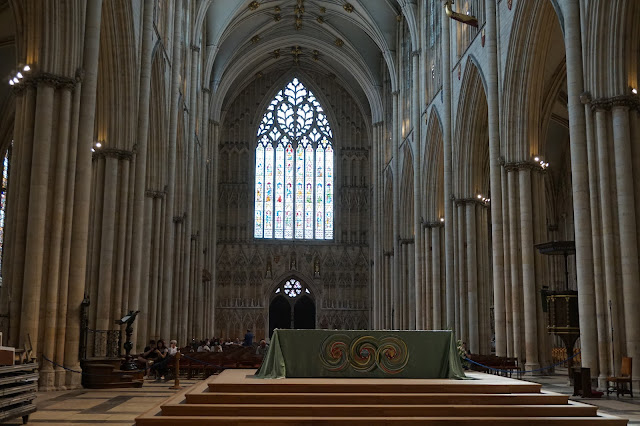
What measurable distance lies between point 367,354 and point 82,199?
8066mm

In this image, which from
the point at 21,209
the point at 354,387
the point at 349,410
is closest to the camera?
the point at 349,410

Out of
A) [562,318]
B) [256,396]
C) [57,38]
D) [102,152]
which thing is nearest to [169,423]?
[256,396]

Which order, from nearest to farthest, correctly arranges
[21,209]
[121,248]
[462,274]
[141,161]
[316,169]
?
1. [21,209]
2. [121,248]
3. [141,161]
4. [462,274]
5. [316,169]

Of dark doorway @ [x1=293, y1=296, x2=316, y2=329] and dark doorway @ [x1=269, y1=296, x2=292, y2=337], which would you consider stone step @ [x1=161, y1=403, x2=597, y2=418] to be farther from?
dark doorway @ [x1=269, y1=296, x2=292, y2=337]

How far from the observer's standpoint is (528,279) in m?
20.3

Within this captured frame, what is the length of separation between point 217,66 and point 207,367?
27.5m

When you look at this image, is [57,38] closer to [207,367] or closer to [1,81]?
[207,367]

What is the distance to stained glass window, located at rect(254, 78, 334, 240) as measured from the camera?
151 feet

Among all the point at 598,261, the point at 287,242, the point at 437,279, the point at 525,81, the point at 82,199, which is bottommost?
the point at 598,261

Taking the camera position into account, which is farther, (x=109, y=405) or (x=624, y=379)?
(x=624, y=379)

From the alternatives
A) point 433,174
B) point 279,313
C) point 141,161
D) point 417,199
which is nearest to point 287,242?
point 279,313

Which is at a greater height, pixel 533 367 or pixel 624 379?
pixel 624 379

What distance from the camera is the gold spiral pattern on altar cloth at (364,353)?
10453 millimetres

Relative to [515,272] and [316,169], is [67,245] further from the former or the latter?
[316,169]
